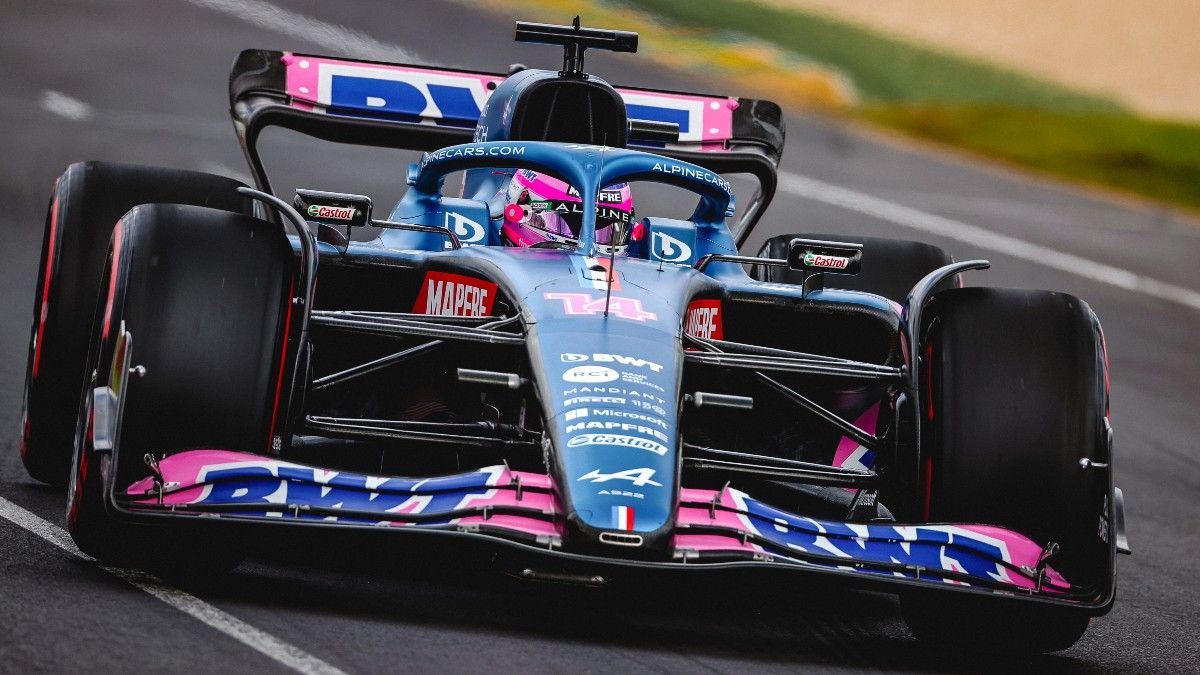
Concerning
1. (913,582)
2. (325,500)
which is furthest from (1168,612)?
(325,500)

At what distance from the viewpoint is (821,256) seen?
6945mm

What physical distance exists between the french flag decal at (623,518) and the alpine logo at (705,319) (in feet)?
4.99

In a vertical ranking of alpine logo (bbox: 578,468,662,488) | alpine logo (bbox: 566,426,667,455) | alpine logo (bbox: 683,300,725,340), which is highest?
alpine logo (bbox: 683,300,725,340)

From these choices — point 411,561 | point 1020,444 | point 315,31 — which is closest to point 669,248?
point 411,561

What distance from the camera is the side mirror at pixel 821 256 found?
6.93 m

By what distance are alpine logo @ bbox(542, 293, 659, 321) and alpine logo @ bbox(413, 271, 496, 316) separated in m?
0.50

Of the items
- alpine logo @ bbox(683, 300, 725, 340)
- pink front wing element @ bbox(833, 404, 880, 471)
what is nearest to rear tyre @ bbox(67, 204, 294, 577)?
alpine logo @ bbox(683, 300, 725, 340)

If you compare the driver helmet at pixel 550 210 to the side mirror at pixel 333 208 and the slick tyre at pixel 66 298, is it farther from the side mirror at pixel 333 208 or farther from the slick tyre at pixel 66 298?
the slick tyre at pixel 66 298

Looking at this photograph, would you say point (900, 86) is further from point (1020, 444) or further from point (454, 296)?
point (1020, 444)

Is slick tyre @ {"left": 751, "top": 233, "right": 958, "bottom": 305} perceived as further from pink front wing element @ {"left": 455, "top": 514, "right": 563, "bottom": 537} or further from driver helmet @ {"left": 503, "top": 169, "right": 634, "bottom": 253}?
pink front wing element @ {"left": 455, "top": 514, "right": 563, "bottom": 537}

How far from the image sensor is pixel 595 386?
19.6 feet

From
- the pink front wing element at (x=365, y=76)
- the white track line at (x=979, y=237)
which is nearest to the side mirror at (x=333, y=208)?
the pink front wing element at (x=365, y=76)

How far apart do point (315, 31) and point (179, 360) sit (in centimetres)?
1702

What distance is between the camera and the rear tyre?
5879 mm
